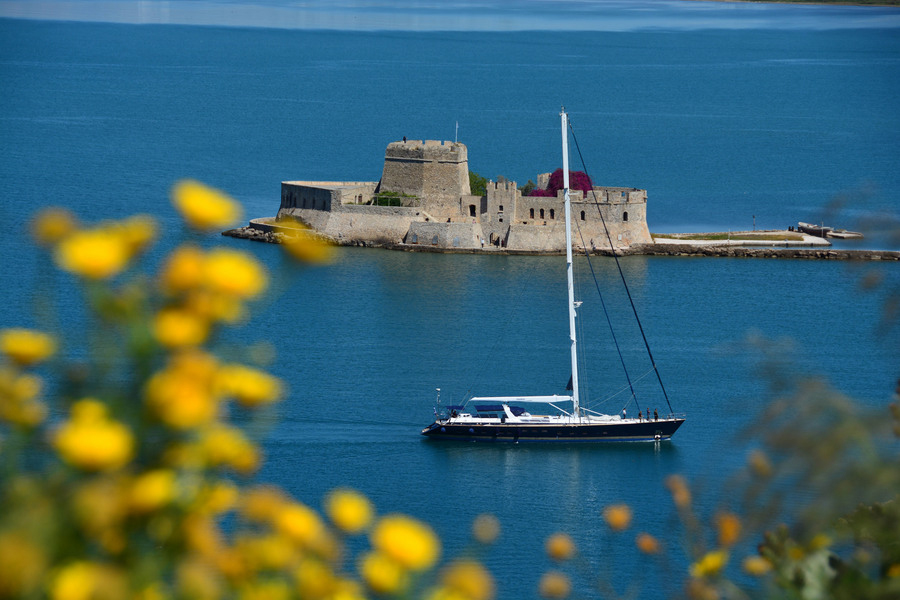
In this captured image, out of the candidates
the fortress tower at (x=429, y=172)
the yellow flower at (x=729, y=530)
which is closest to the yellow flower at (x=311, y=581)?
the yellow flower at (x=729, y=530)

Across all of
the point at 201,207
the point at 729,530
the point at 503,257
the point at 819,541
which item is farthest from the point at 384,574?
the point at 503,257

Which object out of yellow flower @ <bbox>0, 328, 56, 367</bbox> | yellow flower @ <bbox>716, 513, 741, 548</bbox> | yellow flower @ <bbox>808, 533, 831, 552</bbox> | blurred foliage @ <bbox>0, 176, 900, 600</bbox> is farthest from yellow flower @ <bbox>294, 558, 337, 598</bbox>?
yellow flower @ <bbox>808, 533, 831, 552</bbox>

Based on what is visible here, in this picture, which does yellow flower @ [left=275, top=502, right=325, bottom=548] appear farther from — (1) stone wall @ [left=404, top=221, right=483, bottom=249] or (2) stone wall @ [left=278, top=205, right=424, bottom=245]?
(2) stone wall @ [left=278, top=205, right=424, bottom=245]

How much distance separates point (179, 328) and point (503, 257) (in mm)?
36793

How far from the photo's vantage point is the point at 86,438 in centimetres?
207

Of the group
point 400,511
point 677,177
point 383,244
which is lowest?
point 400,511

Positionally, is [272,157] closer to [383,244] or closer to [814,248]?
[383,244]

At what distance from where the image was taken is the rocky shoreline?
39.2m

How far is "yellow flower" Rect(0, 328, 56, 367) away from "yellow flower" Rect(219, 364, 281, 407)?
29cm

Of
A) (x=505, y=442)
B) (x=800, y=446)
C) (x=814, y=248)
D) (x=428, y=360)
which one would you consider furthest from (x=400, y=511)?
(x=814, y=248)

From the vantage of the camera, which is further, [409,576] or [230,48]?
[230,48]

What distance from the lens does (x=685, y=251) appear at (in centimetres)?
4000

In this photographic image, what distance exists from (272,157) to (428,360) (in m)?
35.6

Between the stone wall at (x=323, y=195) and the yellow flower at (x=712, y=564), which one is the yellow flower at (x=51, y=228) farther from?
the stone wall at (x=323, y=195)
